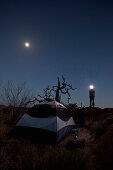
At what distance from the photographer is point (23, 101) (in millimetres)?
9031

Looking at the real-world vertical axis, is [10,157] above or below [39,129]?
below

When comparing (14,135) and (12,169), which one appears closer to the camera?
(12,169)

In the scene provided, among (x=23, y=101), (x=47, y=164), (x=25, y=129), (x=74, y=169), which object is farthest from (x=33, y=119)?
(x=23, y=101)

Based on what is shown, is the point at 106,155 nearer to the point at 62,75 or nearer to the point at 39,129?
the point at 39,129

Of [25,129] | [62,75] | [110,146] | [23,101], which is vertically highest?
[62,75]

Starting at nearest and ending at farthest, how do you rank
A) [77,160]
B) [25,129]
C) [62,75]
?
[77,160] < [25,129] < [62,75]

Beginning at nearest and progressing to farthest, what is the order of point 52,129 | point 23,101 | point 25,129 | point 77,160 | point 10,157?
point 77,160 → point 10,157 → point 52,129 → point 25,129 → point 23,101

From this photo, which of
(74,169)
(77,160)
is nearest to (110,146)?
(77,160)

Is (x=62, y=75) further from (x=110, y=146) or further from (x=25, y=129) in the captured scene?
(x=110, y=146)

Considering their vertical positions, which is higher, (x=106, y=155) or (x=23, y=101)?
(x=23, y=101)

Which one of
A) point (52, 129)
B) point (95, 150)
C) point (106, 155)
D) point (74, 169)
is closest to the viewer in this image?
point (74, 169)

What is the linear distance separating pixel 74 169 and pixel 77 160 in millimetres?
189

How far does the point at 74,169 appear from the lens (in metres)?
1.86

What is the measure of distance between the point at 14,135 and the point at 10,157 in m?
1.90
